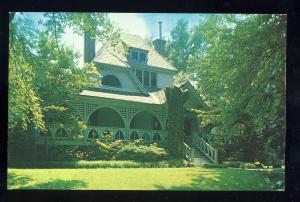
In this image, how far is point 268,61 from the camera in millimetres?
11672

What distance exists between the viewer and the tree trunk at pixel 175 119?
38.6 feet

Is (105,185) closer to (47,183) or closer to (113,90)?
(47,183)

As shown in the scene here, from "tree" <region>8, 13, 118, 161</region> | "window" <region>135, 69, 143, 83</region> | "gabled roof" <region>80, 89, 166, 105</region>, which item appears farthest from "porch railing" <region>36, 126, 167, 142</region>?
"window" <region>135, 69, 143, 83</region>

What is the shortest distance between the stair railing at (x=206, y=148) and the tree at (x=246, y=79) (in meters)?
0.34

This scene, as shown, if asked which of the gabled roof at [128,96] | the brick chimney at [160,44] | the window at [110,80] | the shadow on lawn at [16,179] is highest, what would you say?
the brick chimney at [160,44]

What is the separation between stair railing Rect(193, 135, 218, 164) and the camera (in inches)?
459

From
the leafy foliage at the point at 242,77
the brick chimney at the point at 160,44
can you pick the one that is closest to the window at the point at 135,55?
the brick chimney at the point at 160,44

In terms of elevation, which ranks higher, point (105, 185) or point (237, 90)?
point (237, 90)

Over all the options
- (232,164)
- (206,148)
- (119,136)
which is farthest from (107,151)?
(232,164)

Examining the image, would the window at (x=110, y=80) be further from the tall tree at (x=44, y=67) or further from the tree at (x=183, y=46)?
the tree at (x=183, y=46)

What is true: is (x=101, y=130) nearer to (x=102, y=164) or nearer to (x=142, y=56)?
(x=102, y=164)
